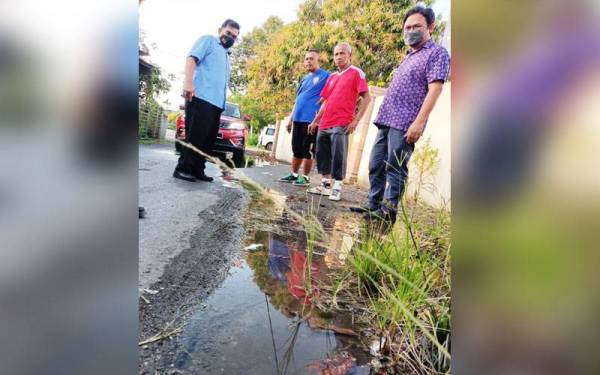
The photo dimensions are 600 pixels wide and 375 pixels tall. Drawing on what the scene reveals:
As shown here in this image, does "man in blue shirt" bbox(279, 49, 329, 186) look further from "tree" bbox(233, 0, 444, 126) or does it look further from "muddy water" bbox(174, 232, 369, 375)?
"muddy water" bbox(174, 232, 369, 375)

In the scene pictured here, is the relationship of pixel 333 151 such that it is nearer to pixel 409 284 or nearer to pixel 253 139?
pixel 253 139

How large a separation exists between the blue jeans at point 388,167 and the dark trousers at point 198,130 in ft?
1.17

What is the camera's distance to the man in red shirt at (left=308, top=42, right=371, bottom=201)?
744mm

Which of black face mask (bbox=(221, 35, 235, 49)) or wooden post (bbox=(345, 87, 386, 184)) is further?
wooden post (bbox=(345, 87, 386, 184))

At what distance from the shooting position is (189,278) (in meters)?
0.65

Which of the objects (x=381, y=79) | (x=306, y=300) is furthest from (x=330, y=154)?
(x=306, y=300)

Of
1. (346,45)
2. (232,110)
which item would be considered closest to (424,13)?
(346,45)

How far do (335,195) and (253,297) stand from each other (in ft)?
0.91

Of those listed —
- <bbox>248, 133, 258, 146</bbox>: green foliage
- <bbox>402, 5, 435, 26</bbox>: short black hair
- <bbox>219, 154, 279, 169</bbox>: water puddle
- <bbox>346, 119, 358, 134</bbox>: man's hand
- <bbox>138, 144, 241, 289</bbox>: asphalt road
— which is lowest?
<bbox>138, 144, 241, 289</bbox>: asphalt road

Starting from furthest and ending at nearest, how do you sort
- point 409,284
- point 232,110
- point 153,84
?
point 232,110 < point 409,284 < point 153,84

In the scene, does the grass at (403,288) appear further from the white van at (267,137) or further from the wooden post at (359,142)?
the white van at (267,137)

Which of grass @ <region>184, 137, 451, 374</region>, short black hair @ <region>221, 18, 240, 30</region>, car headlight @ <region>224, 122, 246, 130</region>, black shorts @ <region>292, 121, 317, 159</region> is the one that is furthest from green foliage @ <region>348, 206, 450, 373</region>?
short black hair @ <region>221, 18, 240, 30</region>
